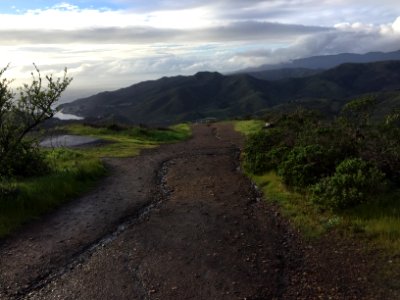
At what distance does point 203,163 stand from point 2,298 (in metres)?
15.3

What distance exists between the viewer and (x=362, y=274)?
923 cm

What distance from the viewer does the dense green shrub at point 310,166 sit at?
14734 millimetres

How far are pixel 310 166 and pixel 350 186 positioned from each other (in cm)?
230

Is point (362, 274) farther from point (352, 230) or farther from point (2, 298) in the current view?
point (2, 298)

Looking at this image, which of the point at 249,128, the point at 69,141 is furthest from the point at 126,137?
the point at 249,128

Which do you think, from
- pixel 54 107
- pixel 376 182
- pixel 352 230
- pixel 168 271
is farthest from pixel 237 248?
pixel 54 107

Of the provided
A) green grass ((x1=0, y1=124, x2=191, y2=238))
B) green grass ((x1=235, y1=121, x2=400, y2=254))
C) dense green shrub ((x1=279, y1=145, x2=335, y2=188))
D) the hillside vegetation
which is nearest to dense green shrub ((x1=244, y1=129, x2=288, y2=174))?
the hillside vegetation

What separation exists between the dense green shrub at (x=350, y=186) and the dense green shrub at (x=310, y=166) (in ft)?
4.69

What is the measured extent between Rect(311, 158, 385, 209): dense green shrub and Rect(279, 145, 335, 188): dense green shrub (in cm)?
143

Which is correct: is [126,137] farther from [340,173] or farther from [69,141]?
[340,173]

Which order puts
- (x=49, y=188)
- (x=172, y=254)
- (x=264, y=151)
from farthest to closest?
(x=264, y=151), (x=49, y=188), (x=172, y=254)

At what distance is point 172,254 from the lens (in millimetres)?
10914

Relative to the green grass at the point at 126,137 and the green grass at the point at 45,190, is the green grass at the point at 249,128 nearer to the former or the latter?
the green grass at the point at 126,137

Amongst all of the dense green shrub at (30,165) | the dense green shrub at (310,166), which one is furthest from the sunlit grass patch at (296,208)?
the dense green shrub at (30,165)
